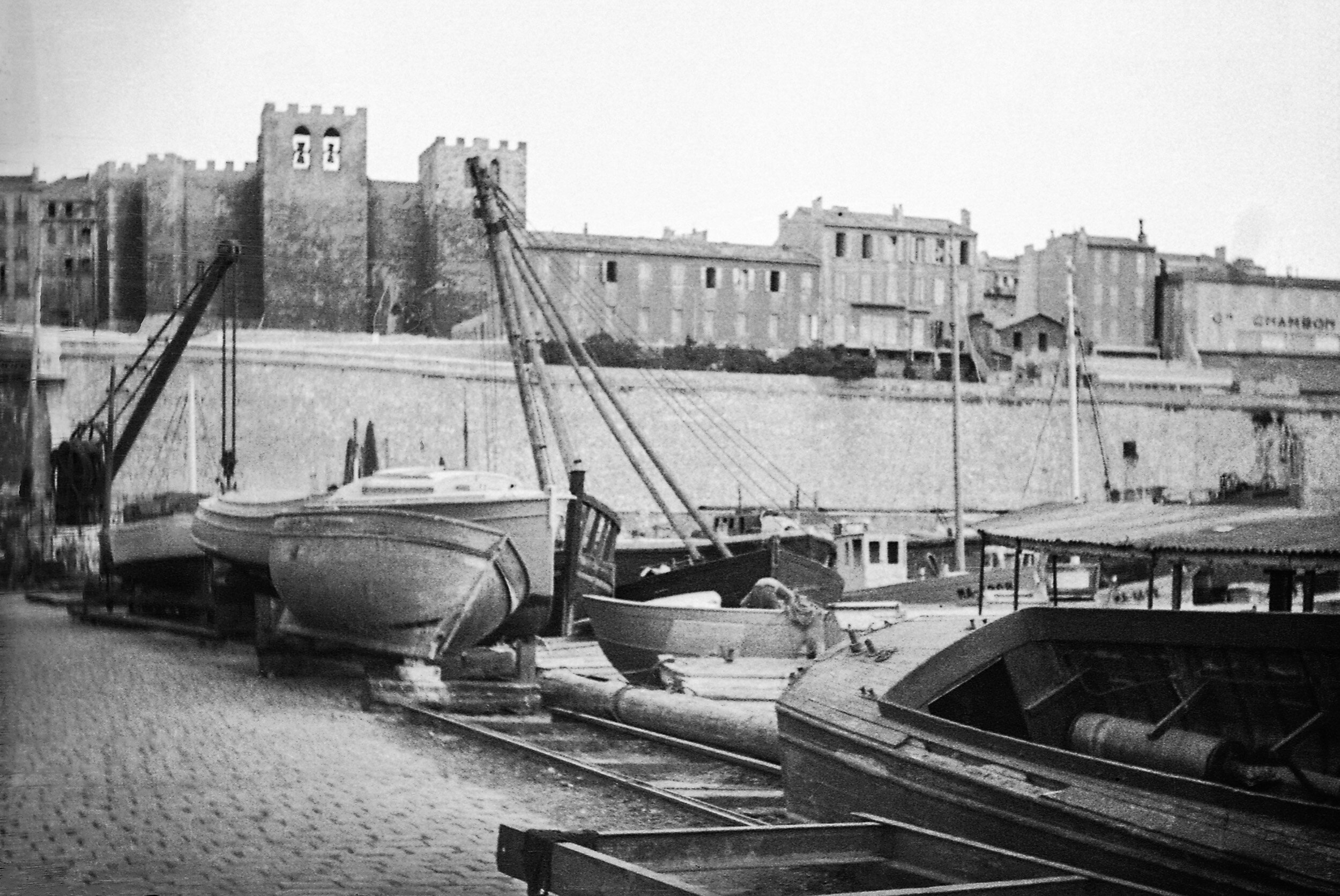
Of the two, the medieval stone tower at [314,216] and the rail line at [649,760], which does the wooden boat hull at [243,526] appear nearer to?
the medieval stone tower at [314,216]

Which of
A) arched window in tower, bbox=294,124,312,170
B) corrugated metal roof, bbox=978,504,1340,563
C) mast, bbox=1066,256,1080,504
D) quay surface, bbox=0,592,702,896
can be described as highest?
arched window in tower, bbox=294,124,312,170

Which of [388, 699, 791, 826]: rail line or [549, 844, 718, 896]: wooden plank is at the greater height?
[549, 844, 718, 896]: wooden plank

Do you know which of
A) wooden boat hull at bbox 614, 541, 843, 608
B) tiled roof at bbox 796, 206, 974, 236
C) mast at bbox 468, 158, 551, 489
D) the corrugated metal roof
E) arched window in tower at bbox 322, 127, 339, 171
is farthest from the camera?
tiled roof at bbox 796, 206, 974, 236

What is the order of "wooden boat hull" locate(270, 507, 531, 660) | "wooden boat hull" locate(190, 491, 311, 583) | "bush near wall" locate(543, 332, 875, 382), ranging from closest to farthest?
"wooden boat hull" locate(270, 507, 531, 660)
"wooden boat hull" locate(190, 491, 311, 583)
"bush near wall" locate(543, 332, 875, 382)

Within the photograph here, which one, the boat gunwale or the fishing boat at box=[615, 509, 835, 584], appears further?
the fishing boat at box=[615, 509, 835, 584]

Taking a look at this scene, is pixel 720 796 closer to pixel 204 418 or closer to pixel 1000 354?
pixel 204 418

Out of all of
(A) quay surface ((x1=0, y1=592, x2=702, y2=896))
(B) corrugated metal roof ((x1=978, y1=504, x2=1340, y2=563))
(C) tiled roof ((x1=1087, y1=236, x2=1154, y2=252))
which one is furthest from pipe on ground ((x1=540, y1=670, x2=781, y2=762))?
(C) tiled roof ((x1=1087, y1=236, x2=1154, y2=252))

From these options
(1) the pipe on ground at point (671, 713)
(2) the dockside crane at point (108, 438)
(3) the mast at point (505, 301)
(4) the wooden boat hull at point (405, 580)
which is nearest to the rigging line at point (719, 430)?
(3) the mast at point (505, 301)

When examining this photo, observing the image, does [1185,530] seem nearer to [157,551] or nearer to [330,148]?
[330,148]

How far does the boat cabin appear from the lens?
1498 centimetres

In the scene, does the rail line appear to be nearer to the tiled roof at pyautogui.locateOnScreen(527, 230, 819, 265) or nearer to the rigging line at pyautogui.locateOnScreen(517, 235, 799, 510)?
the tiled roof at pyautogui.locateOnScreen(527, 230, 819, 265)

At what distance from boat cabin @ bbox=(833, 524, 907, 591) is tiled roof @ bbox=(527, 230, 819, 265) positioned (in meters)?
7.93

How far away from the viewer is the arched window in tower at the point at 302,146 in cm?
1022

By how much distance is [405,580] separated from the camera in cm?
959
